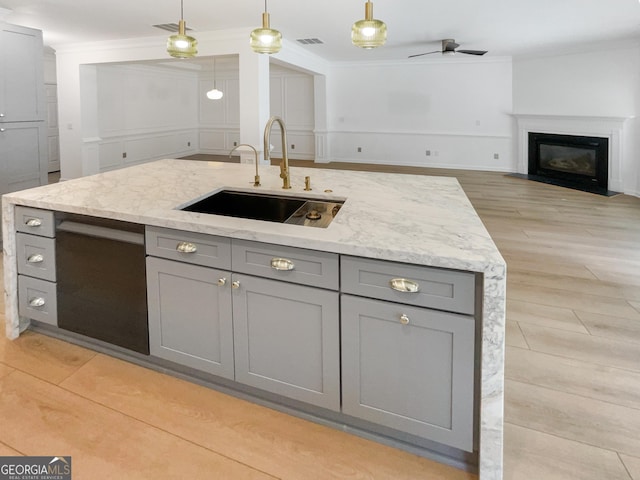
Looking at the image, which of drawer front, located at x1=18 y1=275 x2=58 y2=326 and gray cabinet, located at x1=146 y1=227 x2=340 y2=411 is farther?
drawer front, located at x1=18 y1=275 x2=58 y2=326

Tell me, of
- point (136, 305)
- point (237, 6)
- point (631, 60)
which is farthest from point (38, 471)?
point (631, 60)

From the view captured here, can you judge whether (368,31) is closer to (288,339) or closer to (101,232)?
(288,339)

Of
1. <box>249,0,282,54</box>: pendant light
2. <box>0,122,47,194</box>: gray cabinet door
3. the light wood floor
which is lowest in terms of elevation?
the light wood floor

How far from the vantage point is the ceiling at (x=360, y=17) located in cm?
487

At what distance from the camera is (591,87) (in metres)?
7.61

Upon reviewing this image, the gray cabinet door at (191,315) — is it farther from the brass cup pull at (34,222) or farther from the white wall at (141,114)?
the white wall at (141,114)

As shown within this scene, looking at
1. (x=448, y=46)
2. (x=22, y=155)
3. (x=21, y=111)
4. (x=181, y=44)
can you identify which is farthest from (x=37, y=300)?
(x=448, y=46)

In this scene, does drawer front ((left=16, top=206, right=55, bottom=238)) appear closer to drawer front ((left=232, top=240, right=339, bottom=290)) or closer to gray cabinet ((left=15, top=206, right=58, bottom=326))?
gray cabinet ((left=15, top=206, right=58, bottom=326))

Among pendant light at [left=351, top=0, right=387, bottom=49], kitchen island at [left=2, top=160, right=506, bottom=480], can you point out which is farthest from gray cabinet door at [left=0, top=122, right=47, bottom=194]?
pendant light at [left=351, top=0, right=387, bottom=49]

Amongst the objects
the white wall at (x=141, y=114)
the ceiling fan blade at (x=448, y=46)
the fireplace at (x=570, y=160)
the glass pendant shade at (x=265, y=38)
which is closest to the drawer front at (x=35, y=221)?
the glass pendant shade at (x=265, y=38)

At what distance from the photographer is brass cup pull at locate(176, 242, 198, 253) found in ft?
6.52

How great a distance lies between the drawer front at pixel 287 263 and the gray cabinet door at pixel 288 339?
33 mm

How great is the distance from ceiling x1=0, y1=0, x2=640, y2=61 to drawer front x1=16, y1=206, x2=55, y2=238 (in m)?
3.28

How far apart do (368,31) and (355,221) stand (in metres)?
1.01
